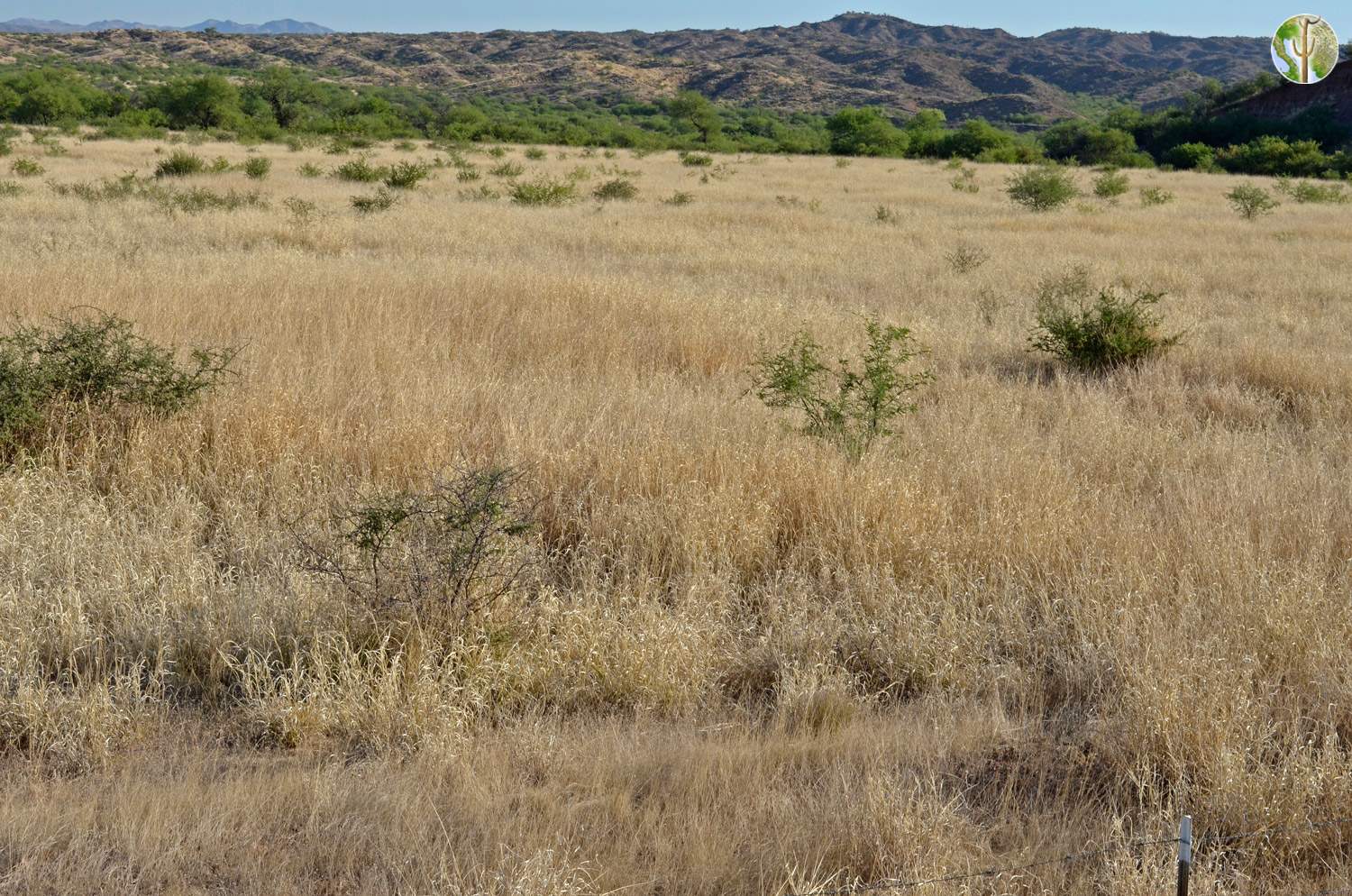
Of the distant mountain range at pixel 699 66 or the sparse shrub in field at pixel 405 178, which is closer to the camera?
the sparse shrub in field at pixel 405 178

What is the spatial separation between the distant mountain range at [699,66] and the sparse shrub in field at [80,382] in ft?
383

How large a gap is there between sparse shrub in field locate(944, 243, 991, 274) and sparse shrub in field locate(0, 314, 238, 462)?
1004cm

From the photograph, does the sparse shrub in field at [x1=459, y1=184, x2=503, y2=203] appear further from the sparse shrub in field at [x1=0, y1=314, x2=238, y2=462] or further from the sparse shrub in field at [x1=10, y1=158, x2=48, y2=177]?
the sparse shrub in field at [x1=0, y1=314, x2=238, y2=462]

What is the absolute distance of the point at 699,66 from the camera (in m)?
151

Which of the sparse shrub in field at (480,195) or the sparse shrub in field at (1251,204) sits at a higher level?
the sparse shrub in field at (1251,204)

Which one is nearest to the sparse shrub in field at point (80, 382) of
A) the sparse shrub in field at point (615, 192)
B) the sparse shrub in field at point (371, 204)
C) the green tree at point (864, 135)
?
the sparse shrub in field at point (371, 204)

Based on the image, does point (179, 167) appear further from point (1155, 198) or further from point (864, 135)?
point (864, 135)

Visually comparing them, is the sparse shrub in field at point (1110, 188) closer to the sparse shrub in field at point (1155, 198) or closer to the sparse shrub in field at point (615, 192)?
the sparse shrub in field at point (1155, 198)

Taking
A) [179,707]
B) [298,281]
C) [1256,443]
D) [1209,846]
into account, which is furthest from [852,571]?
[298,281]

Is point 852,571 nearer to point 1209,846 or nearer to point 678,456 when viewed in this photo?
point 678,456

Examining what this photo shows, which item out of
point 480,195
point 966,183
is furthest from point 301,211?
point 966,183

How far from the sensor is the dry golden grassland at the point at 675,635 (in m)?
Answer: 2.56
